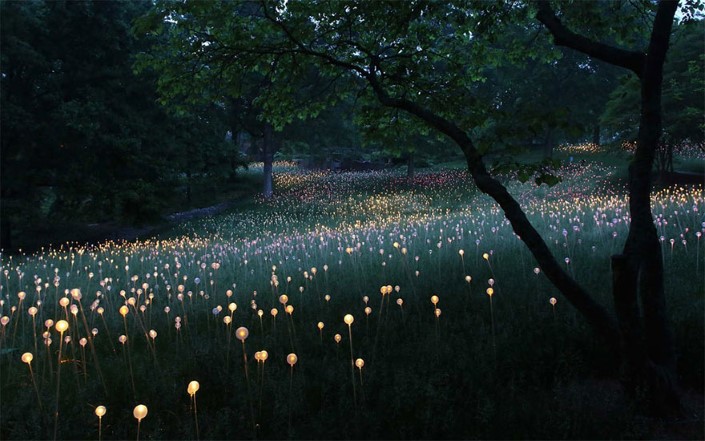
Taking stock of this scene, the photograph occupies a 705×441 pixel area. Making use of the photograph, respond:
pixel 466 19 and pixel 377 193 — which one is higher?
pixel 466 19

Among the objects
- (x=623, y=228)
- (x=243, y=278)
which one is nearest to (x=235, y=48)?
(x=243, y=278)

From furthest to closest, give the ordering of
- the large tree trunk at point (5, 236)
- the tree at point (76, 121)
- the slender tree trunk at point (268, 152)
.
Result: the slender tree trunk at point (268, 152), the large tree trunk at point (5, 236), the tree at point (76, 121)

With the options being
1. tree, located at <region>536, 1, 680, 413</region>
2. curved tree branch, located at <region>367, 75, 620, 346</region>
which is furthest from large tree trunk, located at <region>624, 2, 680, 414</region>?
curved tree branch, located at <region>367, 75, 620, 346</region>

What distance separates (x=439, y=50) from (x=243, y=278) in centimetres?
570

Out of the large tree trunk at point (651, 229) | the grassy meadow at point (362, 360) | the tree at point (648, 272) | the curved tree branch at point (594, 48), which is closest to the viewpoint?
the grassy meadow at point (362, 360)

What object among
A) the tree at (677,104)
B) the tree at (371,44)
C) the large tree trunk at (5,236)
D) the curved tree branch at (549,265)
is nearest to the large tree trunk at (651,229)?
the curved tree branch at (549,265)

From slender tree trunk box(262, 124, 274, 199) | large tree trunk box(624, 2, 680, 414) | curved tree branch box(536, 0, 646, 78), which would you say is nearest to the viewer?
large tree trunk box(624, 2, 680, 414)

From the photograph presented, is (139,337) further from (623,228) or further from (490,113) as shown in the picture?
(623,228)

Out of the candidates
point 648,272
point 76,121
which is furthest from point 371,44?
point 76,121

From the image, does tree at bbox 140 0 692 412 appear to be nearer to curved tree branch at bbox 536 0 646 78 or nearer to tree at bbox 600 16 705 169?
curved tree branch at bbox 536 0 646 78

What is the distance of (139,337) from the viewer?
22.2 ft

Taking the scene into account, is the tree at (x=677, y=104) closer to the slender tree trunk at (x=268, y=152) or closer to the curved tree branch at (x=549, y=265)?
the curved tree branch at (x=549, y=265)

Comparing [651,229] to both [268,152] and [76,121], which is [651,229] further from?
[268,152]

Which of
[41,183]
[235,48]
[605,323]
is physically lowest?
[605,323]
